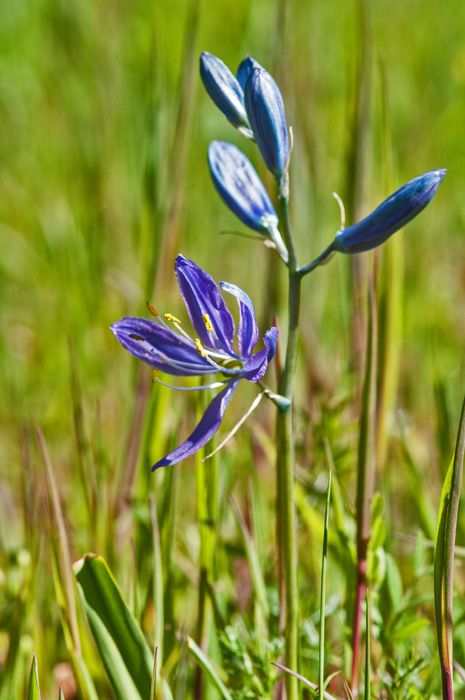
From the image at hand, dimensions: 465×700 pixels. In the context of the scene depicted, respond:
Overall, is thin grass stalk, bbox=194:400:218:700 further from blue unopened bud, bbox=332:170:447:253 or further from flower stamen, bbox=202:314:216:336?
blue unopened bud, bbox=332:170:447:253

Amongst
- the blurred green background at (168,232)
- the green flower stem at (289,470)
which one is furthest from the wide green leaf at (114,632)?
the blurred green background at (168,232)

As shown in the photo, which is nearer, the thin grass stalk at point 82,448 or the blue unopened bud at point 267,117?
the blue unopened bud at point 267,117

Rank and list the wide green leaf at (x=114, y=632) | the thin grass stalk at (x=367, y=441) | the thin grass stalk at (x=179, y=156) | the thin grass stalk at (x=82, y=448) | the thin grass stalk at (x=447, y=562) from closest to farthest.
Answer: the thin grass stalk at (x=447, y=562), the wide green leaf at (x=114, y=632), the thin grass stalk at (x=367, y=441), the thin grass stalk at (x=82, y=448), the thin grass stalk at (x=179, y=156)

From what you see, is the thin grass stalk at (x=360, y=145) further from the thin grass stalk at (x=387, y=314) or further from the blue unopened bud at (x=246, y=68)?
the blue unopened bud at (x=246, y=68)

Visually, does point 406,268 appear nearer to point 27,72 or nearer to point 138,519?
point 138,519

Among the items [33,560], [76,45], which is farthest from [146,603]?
[76,45]

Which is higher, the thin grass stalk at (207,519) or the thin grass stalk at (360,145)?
the thin grass stalk at (360,145)

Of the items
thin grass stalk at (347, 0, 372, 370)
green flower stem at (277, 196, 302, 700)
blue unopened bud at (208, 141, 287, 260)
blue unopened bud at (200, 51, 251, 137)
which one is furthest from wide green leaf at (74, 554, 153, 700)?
thin grass stalk at (347, 0, 372, 370)
